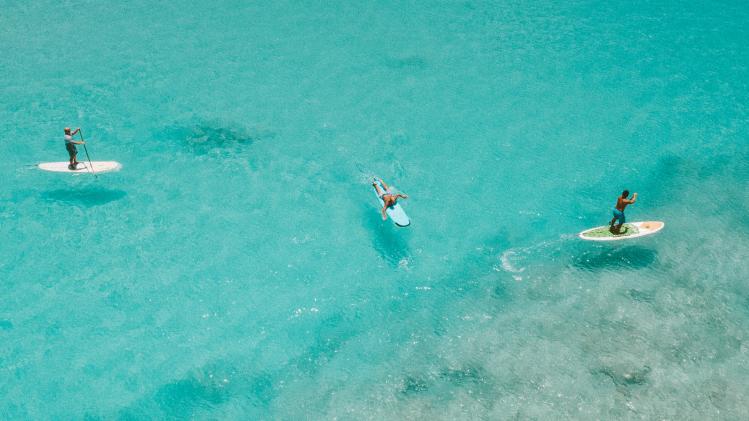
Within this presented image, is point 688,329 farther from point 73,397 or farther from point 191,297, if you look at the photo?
point 73,397

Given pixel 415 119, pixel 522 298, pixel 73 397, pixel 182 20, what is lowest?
pixel 73 397

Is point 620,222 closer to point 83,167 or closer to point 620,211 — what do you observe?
point 620,211

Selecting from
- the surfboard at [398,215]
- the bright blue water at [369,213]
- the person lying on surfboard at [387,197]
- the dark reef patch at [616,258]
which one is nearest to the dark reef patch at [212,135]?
the bright blue water at [369,213]

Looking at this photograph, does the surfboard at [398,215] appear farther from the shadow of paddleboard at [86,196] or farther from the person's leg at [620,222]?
the shadow of paddleboard at [86,196]

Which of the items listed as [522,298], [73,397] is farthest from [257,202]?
[522,298]

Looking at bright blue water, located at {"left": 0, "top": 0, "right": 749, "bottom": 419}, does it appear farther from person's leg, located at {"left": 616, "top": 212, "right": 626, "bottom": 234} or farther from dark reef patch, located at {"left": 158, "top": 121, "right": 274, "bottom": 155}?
person's leg, located at {"left": 616, "top": 212, "right": 626, "bottom": 234}

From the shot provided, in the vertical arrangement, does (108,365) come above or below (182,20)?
below

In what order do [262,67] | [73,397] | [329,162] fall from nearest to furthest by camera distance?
1. [73,397]
2. [329,162]
3. [262,67]
